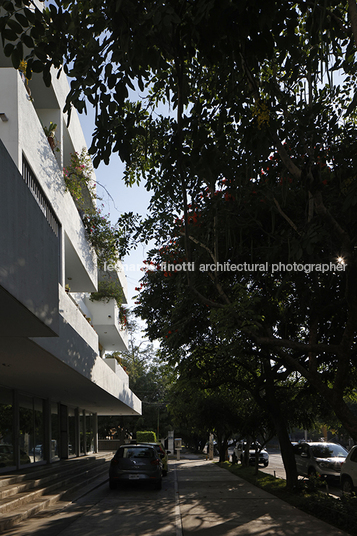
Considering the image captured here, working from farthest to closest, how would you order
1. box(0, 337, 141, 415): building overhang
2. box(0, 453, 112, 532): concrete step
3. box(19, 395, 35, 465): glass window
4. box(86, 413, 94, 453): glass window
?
1. box(86, 413, 94, 453): glass window
2. box(19, 395, 35, 465): glass window
3. box(0, 337, 141, 415): building overhang
4. box(0, 453, 112, 532): concrete step

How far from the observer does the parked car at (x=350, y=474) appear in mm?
14422

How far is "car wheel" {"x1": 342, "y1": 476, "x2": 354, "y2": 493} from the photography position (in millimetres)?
14781

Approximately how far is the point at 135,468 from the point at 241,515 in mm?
5849

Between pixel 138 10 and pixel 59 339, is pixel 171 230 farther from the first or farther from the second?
pixel 138 10

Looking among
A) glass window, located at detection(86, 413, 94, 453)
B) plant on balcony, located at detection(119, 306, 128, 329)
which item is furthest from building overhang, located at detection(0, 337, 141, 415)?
glass window, located at detection(86, 413, 94, 453)

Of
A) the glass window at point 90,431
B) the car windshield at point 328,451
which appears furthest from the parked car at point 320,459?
the glass window at point 90,431

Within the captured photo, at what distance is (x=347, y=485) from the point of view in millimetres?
15023

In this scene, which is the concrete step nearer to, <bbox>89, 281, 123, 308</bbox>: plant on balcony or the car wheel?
the car wheel

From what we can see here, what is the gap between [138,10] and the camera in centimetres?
527

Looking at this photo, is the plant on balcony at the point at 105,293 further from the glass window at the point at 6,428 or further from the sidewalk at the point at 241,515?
the sidewalk at the point at 241,515

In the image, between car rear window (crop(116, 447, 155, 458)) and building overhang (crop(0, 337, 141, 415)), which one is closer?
building overhang (crop(0, 337, 141, 415))

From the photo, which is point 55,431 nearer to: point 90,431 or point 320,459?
point 320,459

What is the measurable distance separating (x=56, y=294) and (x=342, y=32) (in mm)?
5704

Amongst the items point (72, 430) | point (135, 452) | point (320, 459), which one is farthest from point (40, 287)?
point (72, 430)
